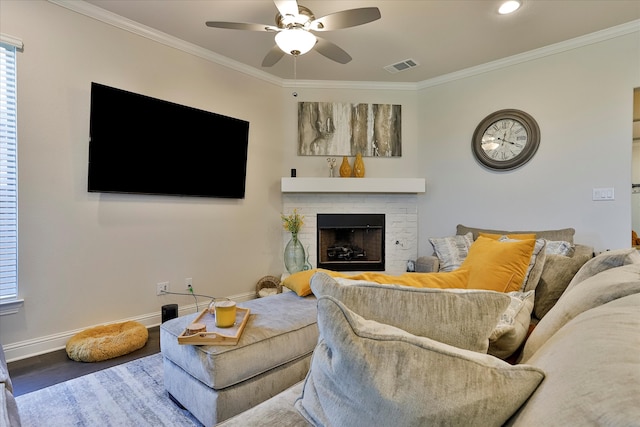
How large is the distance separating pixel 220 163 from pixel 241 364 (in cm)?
238

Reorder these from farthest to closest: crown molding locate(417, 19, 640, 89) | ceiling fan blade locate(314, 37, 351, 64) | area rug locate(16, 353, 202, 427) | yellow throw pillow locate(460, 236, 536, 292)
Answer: crown molding locate(417, 19, 640, 89) < ceiling fan blade locate(314, 37, 351, 64) < yellow throw pillow locate(460, 236, 536, 292) < area rug locate(16, 353, 202, 427)

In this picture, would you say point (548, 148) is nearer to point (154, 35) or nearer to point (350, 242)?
point (350, 242)

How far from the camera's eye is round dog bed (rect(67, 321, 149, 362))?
87.7 inches

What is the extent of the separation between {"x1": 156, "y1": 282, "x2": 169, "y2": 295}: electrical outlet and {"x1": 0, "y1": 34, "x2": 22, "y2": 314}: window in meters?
0.97

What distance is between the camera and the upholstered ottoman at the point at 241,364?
1426mm

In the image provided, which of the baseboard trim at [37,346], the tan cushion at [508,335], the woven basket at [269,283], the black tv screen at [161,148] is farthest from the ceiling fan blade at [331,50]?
the baseboard trim at [37,346]

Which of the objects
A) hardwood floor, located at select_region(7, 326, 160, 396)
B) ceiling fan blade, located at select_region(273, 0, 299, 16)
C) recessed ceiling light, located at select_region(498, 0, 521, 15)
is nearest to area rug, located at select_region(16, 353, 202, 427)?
hardwood floor, located at select_region(7, 326, 160, 396)

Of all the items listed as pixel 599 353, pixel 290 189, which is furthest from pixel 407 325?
pixel 290 189

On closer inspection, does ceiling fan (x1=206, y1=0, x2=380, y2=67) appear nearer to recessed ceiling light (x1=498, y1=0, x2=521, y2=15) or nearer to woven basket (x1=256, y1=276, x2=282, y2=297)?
recessed ceiling light (x1=498, y1=0, x2=521, y2=15)

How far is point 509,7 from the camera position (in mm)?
2508

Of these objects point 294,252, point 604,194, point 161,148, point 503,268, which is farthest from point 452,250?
point 161,148

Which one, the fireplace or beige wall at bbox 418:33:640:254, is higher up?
beige wall at bbox 418:33:640:254

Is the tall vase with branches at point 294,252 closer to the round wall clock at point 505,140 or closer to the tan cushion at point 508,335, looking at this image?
the round wall clock at point 505,140

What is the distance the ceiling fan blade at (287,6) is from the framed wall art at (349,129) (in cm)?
195
